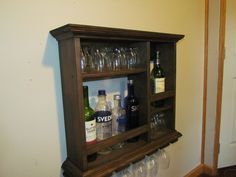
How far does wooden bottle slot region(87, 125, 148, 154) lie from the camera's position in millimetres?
936

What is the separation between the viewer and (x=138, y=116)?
1.21 metres

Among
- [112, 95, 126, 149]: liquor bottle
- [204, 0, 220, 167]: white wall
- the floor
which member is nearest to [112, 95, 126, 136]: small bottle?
[112, 95, 126, 149]: liquor bottle

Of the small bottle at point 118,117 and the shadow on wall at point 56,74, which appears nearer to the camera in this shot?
the shadow on wall at point 56,74

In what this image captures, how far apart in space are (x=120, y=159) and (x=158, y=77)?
0.61 m

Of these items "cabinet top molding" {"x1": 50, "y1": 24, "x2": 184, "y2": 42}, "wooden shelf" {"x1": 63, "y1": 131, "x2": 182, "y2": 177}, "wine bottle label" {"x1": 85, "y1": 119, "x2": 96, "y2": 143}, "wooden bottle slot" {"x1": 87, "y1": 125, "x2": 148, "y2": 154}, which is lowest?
"wooden shelf" {"x1": 63, "y1": 131, "x2": 182, "y2": 177}

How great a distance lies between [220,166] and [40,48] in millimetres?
2183

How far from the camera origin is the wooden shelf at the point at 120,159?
946 mm

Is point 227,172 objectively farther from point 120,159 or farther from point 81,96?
point 81,96

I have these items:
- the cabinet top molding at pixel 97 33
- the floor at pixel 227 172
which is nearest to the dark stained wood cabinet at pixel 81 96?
the cabinet top molding at pixel 97 33

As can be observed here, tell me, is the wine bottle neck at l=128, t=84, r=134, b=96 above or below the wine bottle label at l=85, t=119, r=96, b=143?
above

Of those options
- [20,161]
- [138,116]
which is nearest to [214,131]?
[138,116]

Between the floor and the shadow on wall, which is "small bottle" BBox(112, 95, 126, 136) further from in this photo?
the floor

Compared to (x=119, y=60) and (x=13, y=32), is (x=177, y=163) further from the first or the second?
(x=13, y=32)

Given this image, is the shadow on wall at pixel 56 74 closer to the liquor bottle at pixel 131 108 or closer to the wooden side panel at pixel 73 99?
the wooden side panel at pixel 73 99
